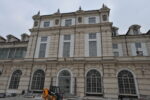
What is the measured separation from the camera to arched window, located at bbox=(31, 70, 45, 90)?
71.8ft

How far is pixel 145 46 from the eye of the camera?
81.7ft

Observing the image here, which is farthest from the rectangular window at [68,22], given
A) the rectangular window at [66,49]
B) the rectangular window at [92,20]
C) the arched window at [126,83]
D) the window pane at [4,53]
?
the window pane at [4,53]

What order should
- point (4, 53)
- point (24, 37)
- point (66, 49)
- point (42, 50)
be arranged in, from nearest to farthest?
point (66, 49) < point (42, 50) < point (4, 53) < point (24, 37)

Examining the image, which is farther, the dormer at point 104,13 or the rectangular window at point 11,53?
the rectangular window at point 11,53

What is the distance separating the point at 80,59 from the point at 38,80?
9.30 meters

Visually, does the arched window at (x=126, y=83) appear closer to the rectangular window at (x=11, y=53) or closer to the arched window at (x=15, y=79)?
the arched window at (x=15, y=79)

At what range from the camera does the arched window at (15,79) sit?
23.4m

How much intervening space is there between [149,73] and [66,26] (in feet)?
59.6

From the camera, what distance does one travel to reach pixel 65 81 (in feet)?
68.9

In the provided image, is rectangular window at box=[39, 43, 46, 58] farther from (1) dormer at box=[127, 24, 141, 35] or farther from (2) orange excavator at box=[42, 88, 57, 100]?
(1) dormer at box=[127, 24, 141, 35]

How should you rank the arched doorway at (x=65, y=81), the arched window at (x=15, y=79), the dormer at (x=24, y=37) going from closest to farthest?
the arched doorway at (x=65, y=81) → the arched window at (x=15, y=79) → the dormer at (x=24, y=37)

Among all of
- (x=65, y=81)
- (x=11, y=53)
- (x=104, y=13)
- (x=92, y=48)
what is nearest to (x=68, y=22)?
(x=104, y=13)

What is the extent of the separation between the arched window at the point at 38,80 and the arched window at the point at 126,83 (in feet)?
46.9

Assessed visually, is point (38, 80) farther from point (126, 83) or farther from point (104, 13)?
point (104, 13)
